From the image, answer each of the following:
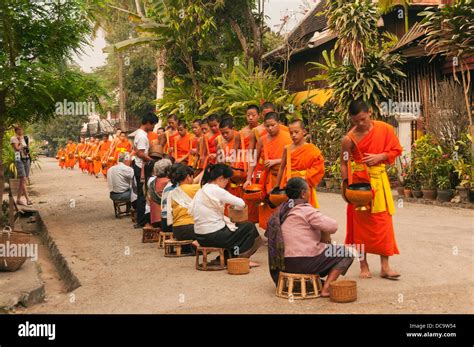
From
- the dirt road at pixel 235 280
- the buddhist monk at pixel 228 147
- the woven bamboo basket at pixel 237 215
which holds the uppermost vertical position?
the buddhist monk at pixel 228 147

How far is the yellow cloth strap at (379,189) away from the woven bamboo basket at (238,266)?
5.63ft

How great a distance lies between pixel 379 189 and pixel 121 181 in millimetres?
7574

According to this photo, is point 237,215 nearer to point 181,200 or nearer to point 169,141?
point 181,200

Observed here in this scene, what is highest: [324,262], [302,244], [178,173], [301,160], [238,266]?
[301,160]

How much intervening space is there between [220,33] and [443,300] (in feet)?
66.7

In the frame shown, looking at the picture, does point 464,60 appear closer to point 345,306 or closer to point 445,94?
point 445,94

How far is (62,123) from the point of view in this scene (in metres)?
68.4

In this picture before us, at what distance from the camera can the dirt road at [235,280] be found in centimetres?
658

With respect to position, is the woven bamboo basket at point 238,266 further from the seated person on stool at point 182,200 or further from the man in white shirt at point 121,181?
the man in white shirt at point 121,181

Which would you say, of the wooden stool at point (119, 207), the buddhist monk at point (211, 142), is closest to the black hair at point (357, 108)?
the buddhist monk at point (211, 142)

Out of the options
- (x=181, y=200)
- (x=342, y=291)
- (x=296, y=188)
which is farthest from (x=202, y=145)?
(x=342, y=291)

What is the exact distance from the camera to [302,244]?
672 centimetres

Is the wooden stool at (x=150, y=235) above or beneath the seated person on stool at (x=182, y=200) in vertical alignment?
beneath
